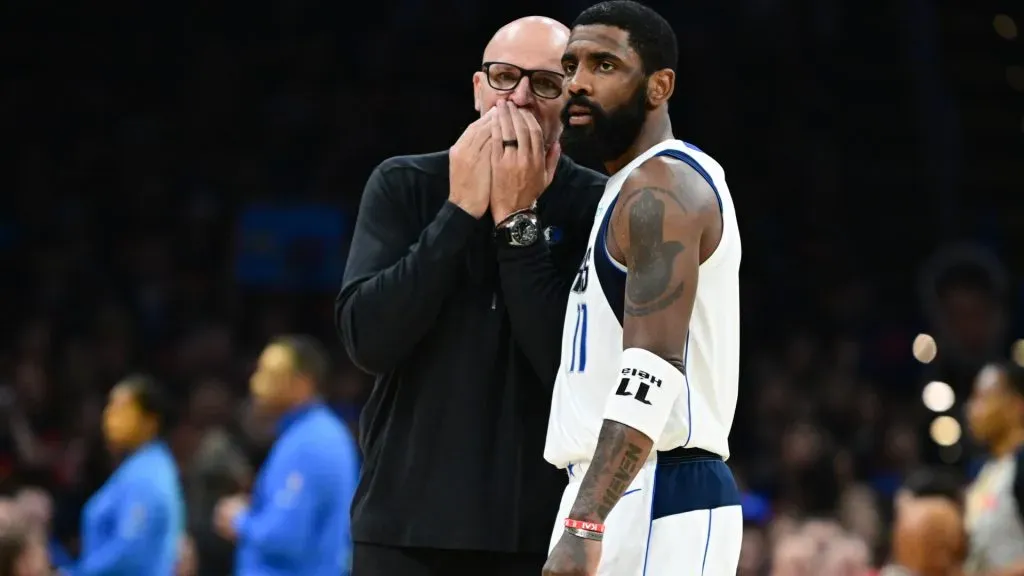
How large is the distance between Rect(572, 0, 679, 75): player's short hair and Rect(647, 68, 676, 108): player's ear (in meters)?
0.01

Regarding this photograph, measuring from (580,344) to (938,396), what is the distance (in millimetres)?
7965

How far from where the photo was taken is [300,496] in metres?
7.97

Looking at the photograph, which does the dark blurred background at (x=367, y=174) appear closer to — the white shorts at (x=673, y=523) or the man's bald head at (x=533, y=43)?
the man's bald head at (x=533, y=43)

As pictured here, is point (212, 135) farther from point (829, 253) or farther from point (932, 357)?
point (932, 357)

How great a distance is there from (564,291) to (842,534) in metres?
5.14

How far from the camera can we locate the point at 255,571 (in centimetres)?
809

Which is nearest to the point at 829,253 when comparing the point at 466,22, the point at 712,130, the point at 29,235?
the point at 712,130

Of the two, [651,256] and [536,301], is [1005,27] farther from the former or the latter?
[651,256]

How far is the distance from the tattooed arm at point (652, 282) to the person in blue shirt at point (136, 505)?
20.8 feet

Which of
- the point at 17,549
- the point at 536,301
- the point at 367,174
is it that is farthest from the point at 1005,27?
the point at 536,301

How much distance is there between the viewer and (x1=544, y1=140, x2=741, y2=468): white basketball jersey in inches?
129

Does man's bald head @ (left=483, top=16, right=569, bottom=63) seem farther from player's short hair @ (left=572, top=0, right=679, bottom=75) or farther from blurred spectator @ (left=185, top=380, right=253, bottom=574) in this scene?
blurred spectator @ (left=185, top=380, right=253, bottom=574)

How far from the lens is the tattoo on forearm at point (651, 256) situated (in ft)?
10.3

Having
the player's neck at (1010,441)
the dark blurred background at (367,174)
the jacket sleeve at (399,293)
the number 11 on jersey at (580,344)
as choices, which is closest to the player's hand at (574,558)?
the number 11 on jersey at (580,344)
